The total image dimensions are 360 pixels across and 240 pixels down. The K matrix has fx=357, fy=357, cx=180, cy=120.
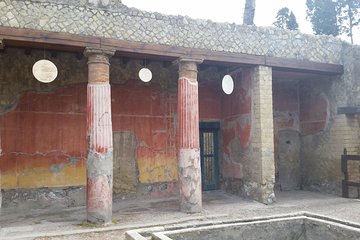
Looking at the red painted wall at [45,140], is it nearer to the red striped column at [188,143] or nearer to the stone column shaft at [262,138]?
the red striped column at [188,143]

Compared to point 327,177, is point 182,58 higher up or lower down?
higher up

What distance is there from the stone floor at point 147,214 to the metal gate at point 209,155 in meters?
0.62

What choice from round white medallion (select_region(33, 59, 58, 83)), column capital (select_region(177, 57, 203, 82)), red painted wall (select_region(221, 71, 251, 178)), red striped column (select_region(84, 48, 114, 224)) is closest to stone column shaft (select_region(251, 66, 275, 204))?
red painted wall (select_region(221, 71, 251, 178))

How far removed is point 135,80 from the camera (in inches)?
372

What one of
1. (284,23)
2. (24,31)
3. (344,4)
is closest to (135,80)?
(24,31)

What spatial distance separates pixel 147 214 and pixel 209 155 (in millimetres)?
3474

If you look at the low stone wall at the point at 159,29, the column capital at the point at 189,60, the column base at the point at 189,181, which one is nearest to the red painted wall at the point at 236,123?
the low stone wall at the point at 159,29

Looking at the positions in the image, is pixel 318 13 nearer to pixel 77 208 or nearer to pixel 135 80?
pixel 135 80

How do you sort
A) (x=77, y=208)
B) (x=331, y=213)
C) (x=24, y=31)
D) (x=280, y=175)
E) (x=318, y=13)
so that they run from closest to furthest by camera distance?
(x=24, y=31) < (x=331, y=213) < (x=77, y=208) < (x=280, y=175) < (x=318, y=13)

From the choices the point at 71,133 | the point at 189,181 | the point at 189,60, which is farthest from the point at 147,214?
the point at 189,60

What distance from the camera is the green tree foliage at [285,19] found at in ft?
64.0

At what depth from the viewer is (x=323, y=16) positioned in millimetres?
18812

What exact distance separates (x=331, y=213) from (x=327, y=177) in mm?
2738

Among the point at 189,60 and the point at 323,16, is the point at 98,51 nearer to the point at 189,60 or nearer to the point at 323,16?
the point at 189,60
